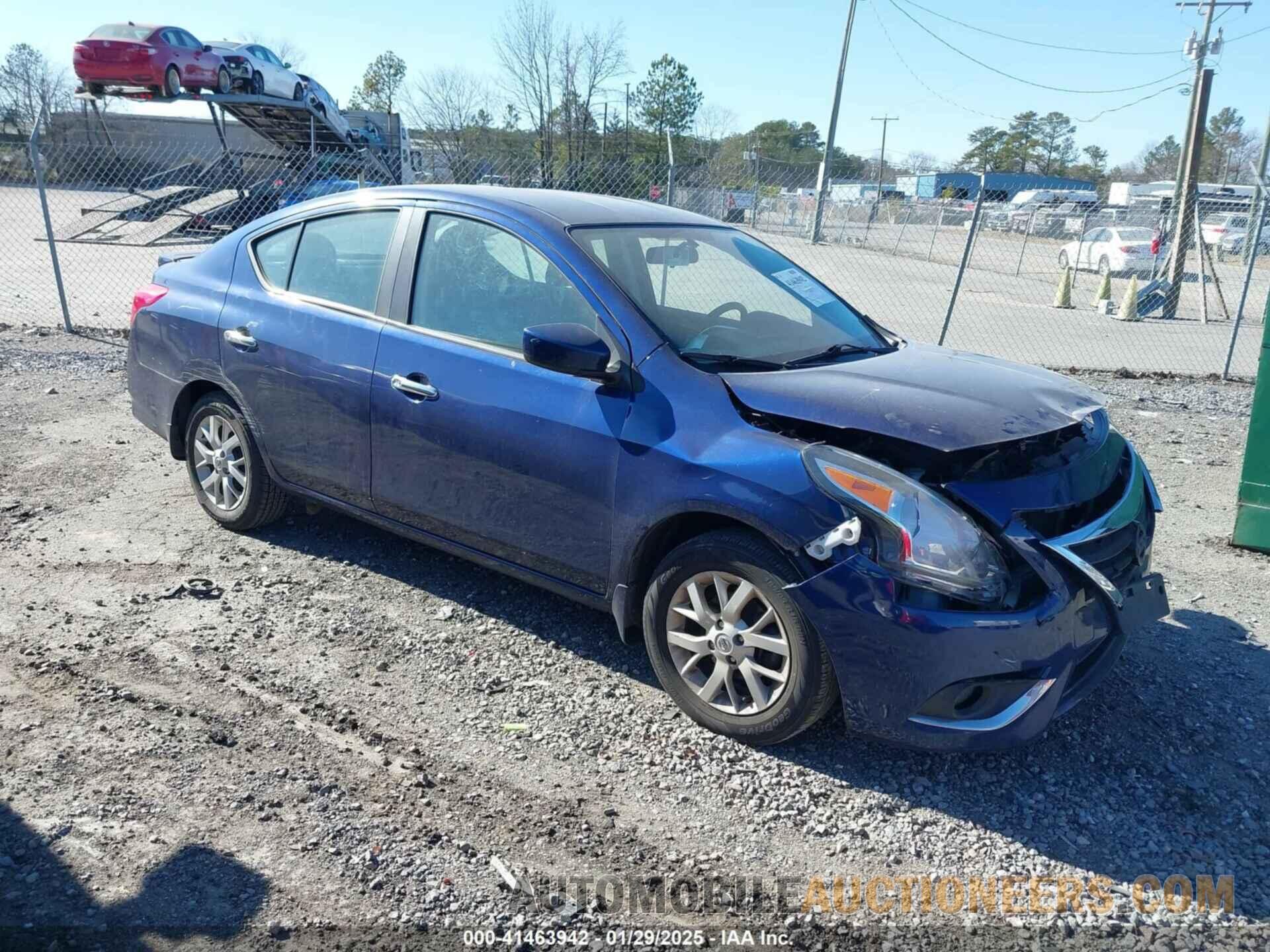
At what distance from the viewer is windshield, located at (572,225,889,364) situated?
147 inches

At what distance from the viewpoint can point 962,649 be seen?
2871mm

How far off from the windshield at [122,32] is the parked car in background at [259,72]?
1465 millimetres

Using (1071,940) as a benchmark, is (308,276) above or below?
above

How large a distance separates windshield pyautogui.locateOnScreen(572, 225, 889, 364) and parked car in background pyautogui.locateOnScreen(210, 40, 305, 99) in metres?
20.8

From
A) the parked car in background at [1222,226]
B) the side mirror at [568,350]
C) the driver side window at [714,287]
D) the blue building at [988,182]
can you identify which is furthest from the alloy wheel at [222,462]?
the blue building at [988,182]

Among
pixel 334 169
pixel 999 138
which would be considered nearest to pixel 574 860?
pixel 334 169

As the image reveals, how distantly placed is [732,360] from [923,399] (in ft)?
2.29

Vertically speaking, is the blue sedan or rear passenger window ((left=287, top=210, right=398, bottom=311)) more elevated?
rear passenger window ((left=287, top=210, right=398, bottom=311))

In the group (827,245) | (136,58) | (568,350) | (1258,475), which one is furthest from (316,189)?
(1258,475)

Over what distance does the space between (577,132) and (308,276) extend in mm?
40135

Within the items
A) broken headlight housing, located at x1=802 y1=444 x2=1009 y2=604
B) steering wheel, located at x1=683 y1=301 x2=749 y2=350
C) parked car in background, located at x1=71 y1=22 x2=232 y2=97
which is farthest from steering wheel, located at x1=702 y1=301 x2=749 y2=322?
parked car in background, located at x1=71 y1=22 x2=232 y2=97

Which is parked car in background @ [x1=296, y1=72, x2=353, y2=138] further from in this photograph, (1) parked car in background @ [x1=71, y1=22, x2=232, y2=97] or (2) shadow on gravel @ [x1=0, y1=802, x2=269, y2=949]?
(2) shadow on gravel @ [x1=0, y1=802, x2=269, y2=949]

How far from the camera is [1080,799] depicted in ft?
10.4

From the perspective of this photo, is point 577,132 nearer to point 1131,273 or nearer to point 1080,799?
point 1131,273
